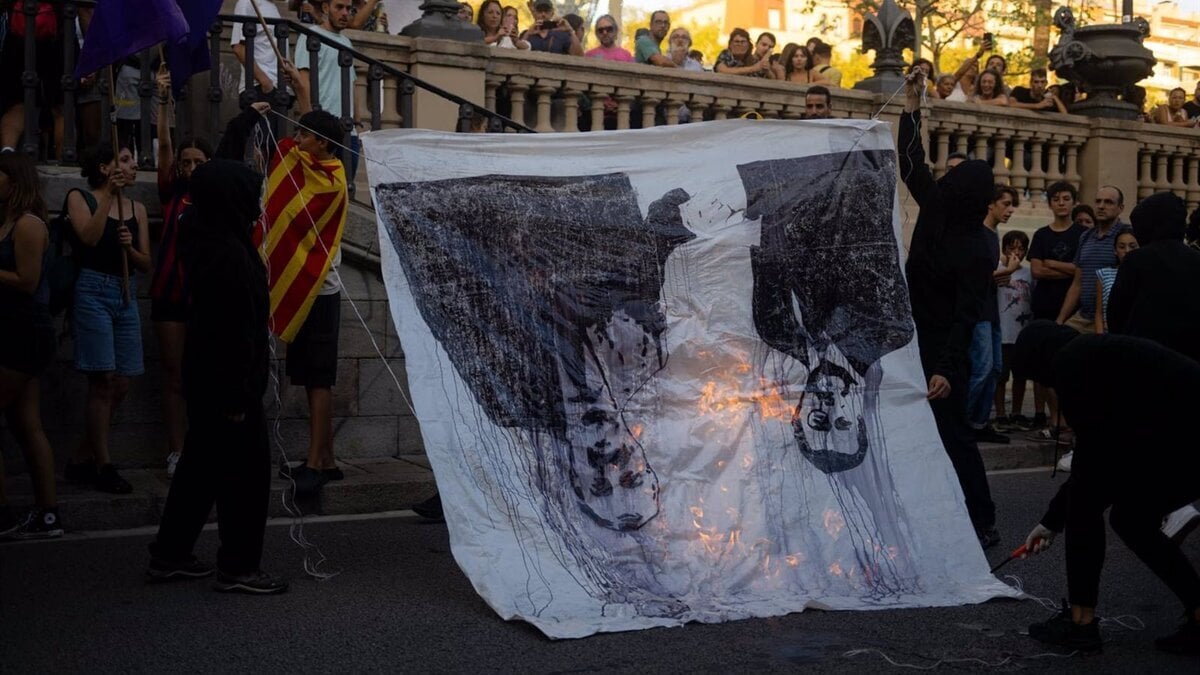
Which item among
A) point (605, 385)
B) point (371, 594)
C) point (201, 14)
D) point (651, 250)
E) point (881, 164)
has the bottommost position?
point (371, 594)

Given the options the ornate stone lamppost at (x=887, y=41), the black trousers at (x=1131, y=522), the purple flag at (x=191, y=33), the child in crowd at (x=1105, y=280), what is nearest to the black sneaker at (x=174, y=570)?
the purple flag at (x=191, y=33)

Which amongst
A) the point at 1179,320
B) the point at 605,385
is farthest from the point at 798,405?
the point at 1179,320

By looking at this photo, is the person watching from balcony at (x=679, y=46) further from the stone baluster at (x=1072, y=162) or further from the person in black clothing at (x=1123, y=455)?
the person in black clothing at (x=1123, y=455)

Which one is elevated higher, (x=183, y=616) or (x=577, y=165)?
(x=577, y=165)

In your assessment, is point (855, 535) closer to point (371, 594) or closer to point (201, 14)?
point (371, 594)

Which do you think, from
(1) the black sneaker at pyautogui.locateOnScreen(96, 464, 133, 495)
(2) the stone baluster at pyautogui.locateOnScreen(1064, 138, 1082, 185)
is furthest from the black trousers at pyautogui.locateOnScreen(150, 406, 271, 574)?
(2) the stone baluster at pyautogui.locateOnScreen(1064, 138, 1082, 185)

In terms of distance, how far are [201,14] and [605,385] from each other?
3.23 metres

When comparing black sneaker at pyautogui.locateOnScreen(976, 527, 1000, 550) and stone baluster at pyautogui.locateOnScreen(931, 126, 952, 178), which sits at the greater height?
stone baluster at pyautogui.locateOnScreen(931, 126, 952, 178)

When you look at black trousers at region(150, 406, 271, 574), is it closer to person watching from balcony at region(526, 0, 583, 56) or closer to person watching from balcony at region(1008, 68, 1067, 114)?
person watching from balcony at region(526, 0, 583, 56)

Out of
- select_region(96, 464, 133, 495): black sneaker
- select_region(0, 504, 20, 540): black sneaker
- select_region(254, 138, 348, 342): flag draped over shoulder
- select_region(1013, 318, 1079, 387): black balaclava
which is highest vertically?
select_region(254, 138, 348, 342): flag draped over shoulder

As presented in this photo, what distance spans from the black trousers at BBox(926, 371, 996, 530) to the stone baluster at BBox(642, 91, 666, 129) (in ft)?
18.7

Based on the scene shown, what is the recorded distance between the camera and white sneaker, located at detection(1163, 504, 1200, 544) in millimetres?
5977

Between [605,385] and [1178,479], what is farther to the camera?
[605,385]

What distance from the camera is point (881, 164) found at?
657 cm
